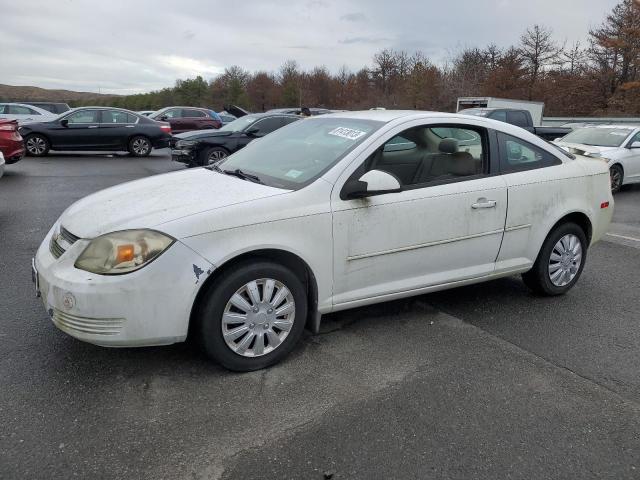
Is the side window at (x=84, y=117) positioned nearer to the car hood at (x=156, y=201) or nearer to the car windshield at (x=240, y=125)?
the car windshield at (x=240, y=125)

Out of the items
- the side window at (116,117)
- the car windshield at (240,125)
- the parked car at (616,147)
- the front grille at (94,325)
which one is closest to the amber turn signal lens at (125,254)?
the front grille at (94,325)

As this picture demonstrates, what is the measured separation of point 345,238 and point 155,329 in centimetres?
126

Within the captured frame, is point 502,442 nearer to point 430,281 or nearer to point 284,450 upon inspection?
point 284,450

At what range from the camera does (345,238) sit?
348 cm

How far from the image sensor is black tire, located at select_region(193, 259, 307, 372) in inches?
121

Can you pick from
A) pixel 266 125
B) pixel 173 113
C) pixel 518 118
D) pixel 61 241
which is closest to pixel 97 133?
pixel 266 125

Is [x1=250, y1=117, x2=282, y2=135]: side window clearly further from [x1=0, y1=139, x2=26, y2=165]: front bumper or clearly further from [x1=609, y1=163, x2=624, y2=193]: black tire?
[x1=609, y1=163, x2=624, y2=193]: black tire

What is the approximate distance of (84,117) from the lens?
15.4 m

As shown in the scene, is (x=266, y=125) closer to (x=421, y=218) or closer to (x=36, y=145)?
(x=36, y=145)

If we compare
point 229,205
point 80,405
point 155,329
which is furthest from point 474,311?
point 80,405

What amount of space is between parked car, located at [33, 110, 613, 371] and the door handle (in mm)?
12

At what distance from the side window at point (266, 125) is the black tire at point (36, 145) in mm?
6349

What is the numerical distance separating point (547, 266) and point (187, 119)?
20590 millimetres

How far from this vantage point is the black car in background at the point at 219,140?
40.7ft
